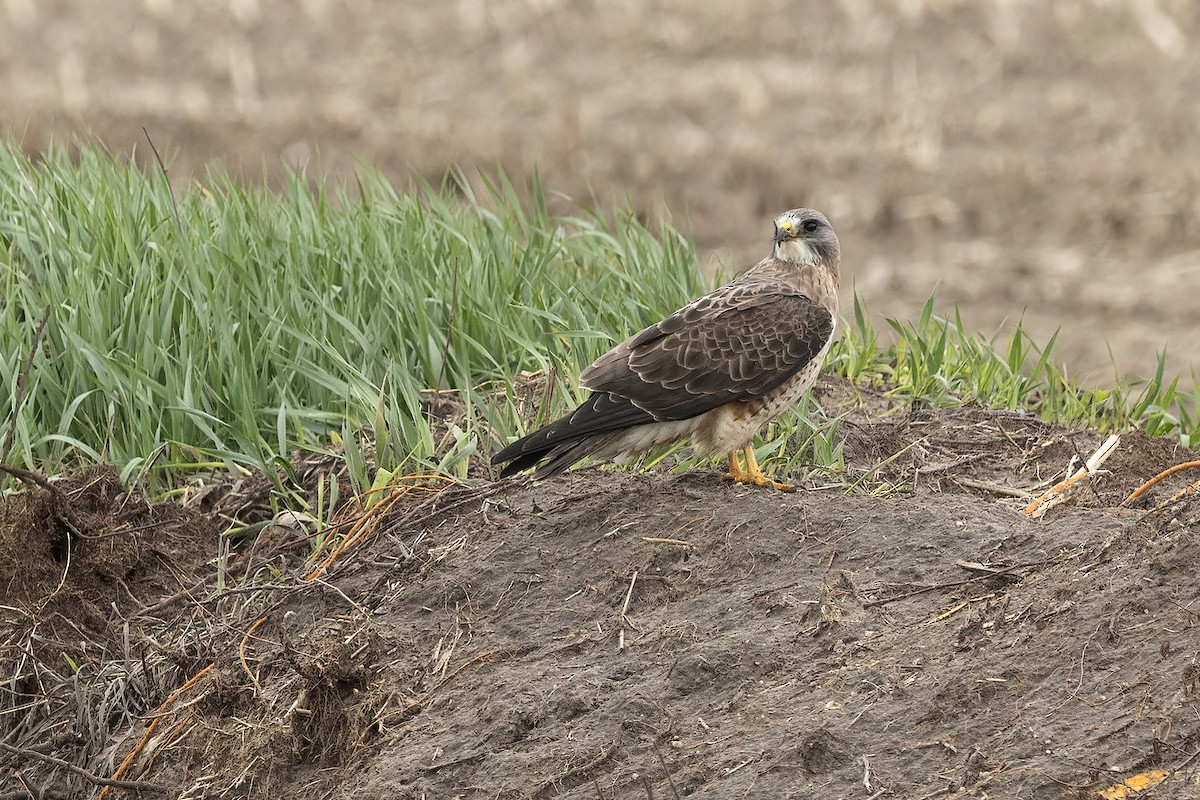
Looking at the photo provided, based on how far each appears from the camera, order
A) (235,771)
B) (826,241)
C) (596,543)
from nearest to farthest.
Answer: (235,771) < (596,543) < (826,241)

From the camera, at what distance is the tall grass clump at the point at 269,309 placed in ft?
17.5

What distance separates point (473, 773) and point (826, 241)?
8.38ft

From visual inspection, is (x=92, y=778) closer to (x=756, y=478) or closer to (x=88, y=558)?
(x=88, y=558)

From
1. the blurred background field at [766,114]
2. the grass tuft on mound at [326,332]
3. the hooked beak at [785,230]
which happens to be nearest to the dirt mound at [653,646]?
the grass tuft on mound at [326,332]

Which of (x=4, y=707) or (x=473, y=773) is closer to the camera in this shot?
(x=473, y=773)

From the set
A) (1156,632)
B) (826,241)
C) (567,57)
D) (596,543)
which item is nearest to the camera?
(1156,632)

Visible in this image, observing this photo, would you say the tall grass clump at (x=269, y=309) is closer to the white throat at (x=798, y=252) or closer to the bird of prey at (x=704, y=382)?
the bird of prey at (x=704, y=382)

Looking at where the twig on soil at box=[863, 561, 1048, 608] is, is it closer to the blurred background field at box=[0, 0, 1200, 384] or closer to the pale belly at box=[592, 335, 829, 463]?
the pale belly at box=[592, 335, 829, 463]

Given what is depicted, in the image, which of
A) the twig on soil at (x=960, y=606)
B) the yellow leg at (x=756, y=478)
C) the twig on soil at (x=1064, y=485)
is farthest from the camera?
the yellow leg at (x=756, y=478)

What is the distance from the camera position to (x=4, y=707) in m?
4.53

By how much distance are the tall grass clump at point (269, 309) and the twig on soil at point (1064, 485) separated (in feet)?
5.63

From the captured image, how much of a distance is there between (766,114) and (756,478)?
7826 millimetres

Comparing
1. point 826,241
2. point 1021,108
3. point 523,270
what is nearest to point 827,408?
point 826,241

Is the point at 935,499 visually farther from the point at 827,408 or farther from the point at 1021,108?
the point at 1021,108
